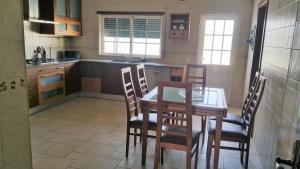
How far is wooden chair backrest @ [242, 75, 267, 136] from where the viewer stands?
7.91 ft

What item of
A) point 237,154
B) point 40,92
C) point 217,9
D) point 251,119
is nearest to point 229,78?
point 217,9

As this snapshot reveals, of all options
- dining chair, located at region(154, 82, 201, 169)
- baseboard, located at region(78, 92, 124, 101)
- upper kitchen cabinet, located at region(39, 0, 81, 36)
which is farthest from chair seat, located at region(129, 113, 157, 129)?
upper kitchen cabinet, located at region(39, 0, 81, 36)

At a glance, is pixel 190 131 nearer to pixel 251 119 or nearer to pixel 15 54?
pixel 251 119

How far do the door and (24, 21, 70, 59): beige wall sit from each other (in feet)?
11.0

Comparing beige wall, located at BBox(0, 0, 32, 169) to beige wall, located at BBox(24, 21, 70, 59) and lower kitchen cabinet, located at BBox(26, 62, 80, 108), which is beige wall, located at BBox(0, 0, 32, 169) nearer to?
lower kitchen cabinet, located at BBox(26, 62, 80, 108)

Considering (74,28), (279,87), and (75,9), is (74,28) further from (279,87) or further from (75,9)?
(279,87)

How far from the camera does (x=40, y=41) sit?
5094 mm

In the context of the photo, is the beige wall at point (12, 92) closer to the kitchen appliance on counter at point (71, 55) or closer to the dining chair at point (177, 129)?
the dining chair at point (177, 129)

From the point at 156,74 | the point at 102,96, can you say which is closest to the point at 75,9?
the point at 102,96

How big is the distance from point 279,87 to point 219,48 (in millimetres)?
3077

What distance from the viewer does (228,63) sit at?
5.27 meters

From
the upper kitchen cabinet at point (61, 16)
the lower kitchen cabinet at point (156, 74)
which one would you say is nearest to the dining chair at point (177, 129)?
the lower kitchen cabinet at point (156, 74)

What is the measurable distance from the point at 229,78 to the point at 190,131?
11.0 ft

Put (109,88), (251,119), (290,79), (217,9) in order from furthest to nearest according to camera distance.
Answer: (109,88), (217,9), (251,119), (290,79)
